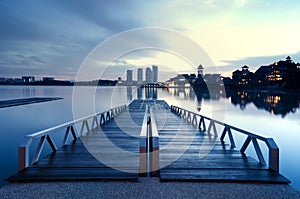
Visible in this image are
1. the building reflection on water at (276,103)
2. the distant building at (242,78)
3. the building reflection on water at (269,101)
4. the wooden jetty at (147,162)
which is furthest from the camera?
the distant building at (242,78)

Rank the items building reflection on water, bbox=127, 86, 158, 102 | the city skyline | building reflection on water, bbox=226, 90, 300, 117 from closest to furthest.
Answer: the city skyline → building reflection on water, bbox=226, 90, 300, 117 → building reflection on water, bbox=127, 86, 158, 102

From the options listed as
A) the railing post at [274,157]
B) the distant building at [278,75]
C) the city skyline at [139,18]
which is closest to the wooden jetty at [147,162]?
the railing post at [274,157]

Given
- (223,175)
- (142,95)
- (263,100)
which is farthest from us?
(142,95)

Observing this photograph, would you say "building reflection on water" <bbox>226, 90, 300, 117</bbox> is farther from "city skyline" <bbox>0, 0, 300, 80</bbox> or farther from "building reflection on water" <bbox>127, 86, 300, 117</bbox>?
"city skyline" <bbox>0, 0, 300, 80</bbox>

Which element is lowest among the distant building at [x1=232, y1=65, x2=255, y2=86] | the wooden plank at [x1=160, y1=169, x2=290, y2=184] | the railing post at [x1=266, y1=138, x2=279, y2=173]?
the wooden plank at [x1=160, y1=169, x2=290, y2=184]

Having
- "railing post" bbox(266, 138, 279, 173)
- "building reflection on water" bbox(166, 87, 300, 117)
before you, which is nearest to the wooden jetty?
"railing post" bbox(266, 138, 279, 173)

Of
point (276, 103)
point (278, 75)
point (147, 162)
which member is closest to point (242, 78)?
point (278, 75)

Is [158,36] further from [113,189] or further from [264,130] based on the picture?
[113,189]

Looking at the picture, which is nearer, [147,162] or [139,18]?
[147,162]

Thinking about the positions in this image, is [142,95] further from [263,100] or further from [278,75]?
[278,75]

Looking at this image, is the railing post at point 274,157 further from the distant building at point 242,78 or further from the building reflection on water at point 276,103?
the distant building at point 242,78

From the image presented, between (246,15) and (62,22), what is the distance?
645 inches

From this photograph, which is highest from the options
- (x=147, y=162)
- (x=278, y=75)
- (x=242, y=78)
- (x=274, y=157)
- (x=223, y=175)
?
(x=278, y=75)

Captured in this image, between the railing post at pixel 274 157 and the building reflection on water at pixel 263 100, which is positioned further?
the building reflection on water at pixel 263 100
